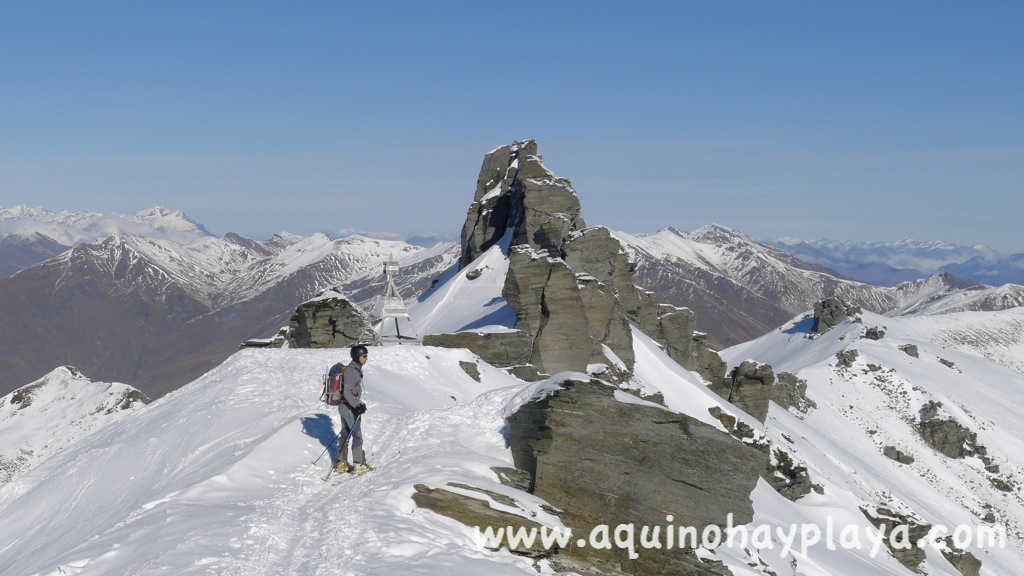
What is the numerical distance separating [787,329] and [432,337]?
94.6 meters

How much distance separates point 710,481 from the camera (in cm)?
1995

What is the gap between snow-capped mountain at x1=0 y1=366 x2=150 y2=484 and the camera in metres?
88.0

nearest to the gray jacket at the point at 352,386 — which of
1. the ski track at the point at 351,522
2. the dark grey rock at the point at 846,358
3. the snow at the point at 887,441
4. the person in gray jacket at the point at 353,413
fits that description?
the person in gray jacket at the point at 353,413

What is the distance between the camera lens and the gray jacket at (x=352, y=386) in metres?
21.0

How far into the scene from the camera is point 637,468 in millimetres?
19969

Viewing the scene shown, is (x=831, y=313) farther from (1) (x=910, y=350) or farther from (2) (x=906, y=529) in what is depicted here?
(2) (x=906, y=529)

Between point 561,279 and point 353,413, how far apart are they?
31.9 m

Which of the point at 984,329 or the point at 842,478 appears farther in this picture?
the point at 984,329

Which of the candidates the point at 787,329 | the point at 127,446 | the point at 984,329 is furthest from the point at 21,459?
the point at 984,329

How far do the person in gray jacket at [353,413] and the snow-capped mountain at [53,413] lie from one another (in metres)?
69.5

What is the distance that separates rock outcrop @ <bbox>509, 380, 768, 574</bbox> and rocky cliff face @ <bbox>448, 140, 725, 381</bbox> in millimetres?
23188

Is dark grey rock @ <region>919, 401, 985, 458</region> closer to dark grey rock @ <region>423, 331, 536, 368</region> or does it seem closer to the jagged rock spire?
the jagged rock spire

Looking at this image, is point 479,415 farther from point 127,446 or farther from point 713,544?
point 127,446

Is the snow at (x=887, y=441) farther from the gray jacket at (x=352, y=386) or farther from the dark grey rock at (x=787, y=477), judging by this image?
the gray jacket at (x=352, y=386)
